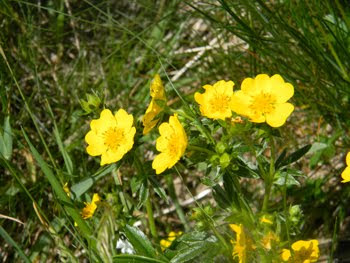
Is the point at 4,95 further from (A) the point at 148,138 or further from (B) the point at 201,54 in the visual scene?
(B) the point at 201,54

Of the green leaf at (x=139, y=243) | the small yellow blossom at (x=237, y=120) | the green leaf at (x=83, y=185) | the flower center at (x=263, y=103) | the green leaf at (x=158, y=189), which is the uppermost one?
the flower center at (x=263, y=103)

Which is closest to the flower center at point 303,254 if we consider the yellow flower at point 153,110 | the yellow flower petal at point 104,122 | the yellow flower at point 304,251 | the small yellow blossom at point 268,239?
the yellow flower at point 304,251

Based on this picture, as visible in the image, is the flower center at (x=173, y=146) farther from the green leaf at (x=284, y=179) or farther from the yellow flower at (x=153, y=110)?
the green leaf at (x=284, y=179)

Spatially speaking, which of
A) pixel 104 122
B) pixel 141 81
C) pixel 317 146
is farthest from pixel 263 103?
pixel 141 81

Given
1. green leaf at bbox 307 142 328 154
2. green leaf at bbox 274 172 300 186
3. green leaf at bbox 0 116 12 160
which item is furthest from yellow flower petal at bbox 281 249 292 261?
green leaf at bbox 0 116 12 160

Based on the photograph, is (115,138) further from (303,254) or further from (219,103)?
(303,254)

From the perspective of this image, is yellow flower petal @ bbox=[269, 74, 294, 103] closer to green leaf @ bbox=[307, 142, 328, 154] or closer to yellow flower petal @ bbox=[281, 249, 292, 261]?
yellow flower petal @ bbox=[281, 249, 292, 261]
